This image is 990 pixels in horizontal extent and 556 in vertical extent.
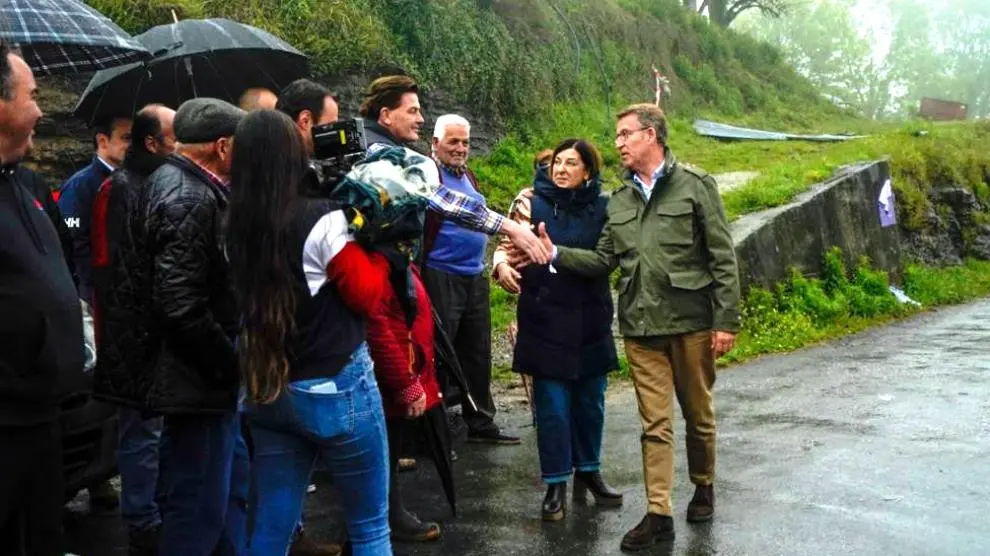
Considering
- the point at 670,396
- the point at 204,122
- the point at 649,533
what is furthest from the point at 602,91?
the point at 204,122

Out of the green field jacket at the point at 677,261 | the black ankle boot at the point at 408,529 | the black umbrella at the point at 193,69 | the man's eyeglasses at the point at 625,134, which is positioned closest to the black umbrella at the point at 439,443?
the black ankle boot at the point at 408,529

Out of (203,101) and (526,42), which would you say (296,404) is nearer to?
(203,101)

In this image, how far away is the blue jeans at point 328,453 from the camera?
3.43 meters

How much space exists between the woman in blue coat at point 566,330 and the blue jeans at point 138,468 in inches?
73.6

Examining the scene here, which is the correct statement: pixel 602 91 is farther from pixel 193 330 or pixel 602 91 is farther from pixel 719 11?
pixel 193 330

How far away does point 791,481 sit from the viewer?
575 cm

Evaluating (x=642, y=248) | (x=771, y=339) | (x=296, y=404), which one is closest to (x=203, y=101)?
(x=296, y=404)

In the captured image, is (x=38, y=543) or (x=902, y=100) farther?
(x=902, y=100)

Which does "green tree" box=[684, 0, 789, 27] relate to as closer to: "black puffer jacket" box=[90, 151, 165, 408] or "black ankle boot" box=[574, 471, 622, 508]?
"black ankle boot" box=[574, 471, 622, 508]

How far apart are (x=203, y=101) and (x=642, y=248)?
2.29 m

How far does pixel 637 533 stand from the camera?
486 cm

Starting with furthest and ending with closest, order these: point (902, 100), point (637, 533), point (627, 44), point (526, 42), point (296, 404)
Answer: point (902, 100) < point (627, 44) < point (526, 42) < point (637, 533) < point (296, 404)

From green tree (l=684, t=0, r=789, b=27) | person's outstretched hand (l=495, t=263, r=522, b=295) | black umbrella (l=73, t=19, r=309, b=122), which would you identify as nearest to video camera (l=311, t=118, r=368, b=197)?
person's outstretched hand (l=495, t=263, r=522, b=295)

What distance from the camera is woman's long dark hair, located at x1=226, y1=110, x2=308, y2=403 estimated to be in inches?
132
